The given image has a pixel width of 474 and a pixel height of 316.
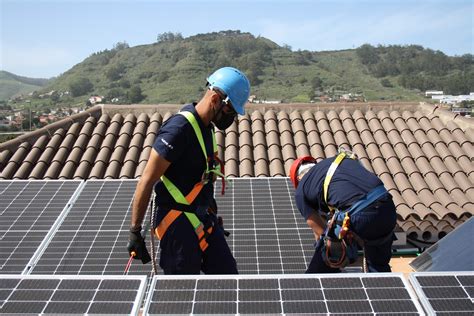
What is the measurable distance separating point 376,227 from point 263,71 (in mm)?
115548

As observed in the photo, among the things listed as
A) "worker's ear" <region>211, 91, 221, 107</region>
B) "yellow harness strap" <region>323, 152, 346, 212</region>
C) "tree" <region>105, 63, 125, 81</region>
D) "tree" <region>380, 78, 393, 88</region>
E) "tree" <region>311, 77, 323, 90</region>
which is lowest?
"tree" <region>380, 78, 393, 88</region>

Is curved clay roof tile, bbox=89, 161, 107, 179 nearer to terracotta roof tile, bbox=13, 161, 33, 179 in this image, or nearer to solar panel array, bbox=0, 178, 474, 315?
terracotta roof tile, bbox=13, 161, 33, 179

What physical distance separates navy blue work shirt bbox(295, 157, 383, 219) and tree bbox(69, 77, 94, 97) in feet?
398

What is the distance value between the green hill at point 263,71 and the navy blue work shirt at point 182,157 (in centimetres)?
9044

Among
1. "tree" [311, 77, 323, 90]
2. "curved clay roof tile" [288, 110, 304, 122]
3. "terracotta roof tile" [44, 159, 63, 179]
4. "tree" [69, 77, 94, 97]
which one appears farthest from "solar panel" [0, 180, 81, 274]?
"tree" [69, 77, 94, 97]

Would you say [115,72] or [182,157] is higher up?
[182,157]

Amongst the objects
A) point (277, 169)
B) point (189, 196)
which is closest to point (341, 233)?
point (189, 196)

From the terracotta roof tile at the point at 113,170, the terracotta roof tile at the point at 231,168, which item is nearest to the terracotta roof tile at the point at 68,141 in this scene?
the terracotta roof tile at the point at 113,170

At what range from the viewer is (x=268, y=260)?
5480mm

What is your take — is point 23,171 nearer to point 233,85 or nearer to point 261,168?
point 261,168

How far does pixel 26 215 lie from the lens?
6406 mm

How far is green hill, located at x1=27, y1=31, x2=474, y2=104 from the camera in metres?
105

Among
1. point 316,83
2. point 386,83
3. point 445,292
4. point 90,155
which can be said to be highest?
point 445,292

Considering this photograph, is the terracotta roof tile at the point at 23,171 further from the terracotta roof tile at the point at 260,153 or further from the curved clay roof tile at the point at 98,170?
the terracotta roof tile at the point at 260,153
